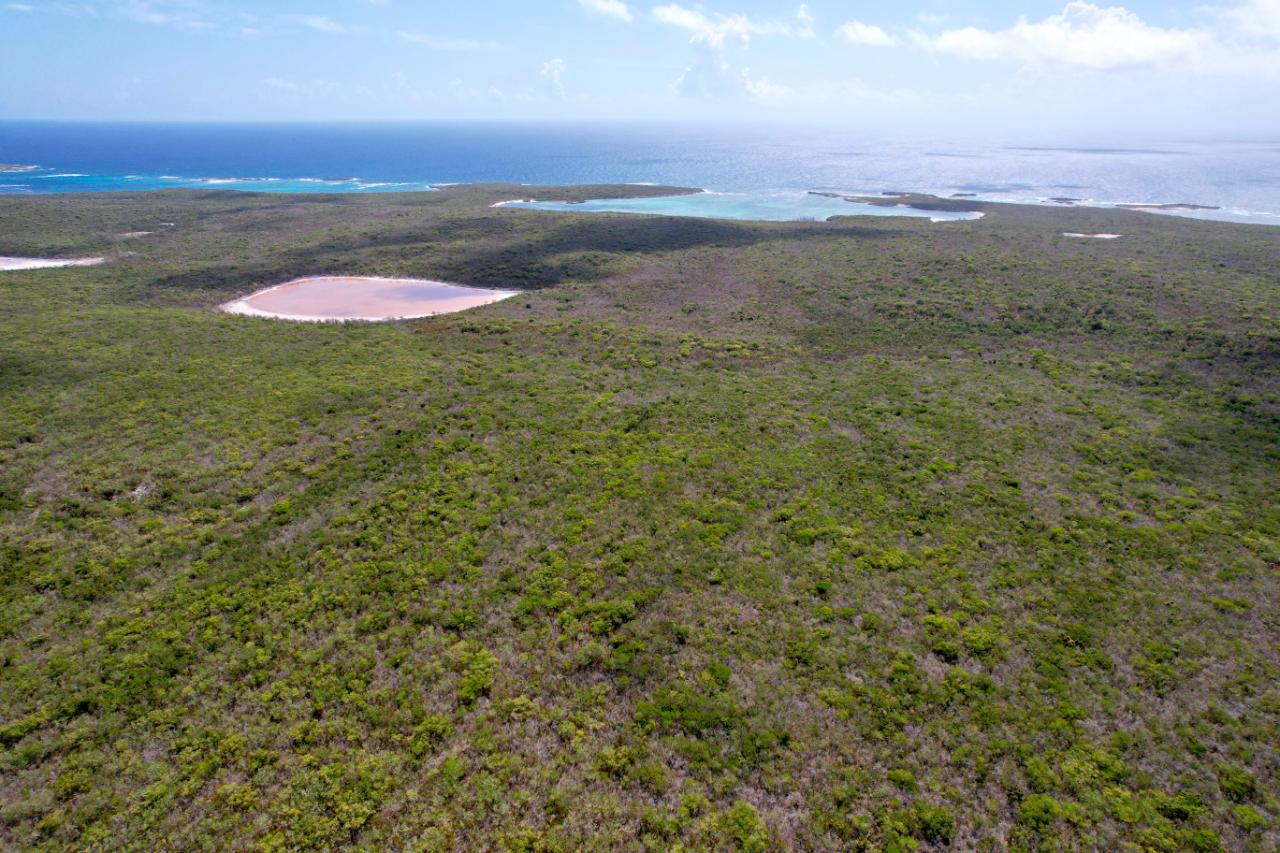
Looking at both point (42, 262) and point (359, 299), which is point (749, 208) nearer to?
point (359, 299)

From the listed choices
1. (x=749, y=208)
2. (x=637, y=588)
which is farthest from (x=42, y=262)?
(x=749, y=208)

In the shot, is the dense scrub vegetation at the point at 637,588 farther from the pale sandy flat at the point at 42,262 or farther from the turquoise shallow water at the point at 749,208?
the turquoise shallow water at the point at 749,208

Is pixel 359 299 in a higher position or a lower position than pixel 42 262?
lower

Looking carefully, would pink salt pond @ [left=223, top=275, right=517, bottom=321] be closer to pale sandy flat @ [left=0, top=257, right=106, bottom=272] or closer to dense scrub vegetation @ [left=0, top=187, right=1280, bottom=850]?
dense scrub vegetation @ [left=0, top=187, right=1280, bottom=850]

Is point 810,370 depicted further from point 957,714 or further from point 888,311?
point 957,714

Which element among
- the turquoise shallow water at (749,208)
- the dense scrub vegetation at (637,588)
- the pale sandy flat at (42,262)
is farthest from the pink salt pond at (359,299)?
the turquoise shallow water at (749,208)

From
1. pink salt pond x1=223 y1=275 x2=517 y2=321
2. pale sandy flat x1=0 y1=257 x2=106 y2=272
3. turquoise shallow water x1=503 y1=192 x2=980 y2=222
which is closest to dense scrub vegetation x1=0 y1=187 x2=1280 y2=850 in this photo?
pink salt pond x1=223 y1=275 x2=517 y2=321
